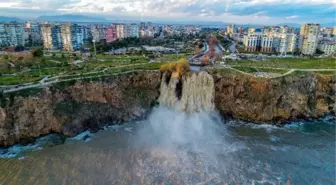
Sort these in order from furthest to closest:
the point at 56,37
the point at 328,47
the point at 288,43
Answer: the point at 56,37
the point at 288,43
the point at 328,47

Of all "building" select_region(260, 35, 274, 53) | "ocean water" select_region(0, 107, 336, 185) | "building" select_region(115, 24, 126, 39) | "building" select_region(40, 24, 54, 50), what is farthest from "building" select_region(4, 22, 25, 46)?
"building" select_region(260, 35, 274, 53)

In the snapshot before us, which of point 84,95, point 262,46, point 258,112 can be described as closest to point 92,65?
point 84,95

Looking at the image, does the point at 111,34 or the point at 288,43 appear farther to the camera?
the point at 111,34

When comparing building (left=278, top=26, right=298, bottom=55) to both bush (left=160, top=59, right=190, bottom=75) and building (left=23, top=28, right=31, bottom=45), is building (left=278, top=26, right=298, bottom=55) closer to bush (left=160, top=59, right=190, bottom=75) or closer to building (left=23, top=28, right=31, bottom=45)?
bush (left=160, top=59, right=190, bottom=75)

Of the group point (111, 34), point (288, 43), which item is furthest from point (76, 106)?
point (111, 34)

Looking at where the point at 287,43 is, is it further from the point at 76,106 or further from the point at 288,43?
the point at 76,106

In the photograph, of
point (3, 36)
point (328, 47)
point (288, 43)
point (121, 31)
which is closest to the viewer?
point (328, 47)
